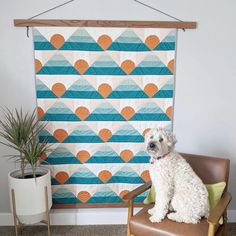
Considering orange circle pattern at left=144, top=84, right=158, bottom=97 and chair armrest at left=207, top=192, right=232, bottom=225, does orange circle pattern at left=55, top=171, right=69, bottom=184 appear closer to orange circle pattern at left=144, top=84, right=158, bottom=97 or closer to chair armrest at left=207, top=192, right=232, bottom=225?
orange circle pattern at left=144, top=84, right=158, bottom=97

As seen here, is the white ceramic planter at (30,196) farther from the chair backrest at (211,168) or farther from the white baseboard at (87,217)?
the chair backrest at (211,168)

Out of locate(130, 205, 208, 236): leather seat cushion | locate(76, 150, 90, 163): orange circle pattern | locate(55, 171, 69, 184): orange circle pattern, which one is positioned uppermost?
locate(76, 150, 90, 163): orange circle pattern

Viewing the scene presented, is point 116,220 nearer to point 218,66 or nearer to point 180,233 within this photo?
point 180,233

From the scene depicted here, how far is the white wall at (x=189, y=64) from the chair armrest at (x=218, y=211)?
2.34 feet

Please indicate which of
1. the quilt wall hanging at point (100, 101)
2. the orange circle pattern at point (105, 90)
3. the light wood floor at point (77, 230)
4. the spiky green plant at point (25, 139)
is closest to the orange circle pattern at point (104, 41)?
the quilt wall hanging at point (100, 101)

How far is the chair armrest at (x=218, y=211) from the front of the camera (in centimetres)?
156

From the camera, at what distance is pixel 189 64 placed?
2371 mm

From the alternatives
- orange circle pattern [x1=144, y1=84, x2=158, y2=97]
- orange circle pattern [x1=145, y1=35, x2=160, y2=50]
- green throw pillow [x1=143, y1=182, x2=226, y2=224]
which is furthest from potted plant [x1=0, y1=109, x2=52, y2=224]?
green throw pillow [x1=143, y1=182, x2=226, y2=224]

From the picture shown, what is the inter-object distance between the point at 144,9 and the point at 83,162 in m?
1.43

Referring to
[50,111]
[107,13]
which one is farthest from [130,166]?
[107,13]

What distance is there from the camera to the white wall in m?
2.25

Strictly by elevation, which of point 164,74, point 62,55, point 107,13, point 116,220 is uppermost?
point 107,13

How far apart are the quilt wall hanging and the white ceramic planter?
1.09 ft

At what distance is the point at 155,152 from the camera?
5.87ft
